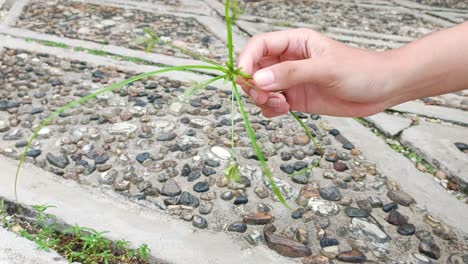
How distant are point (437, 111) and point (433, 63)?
998 millimetres

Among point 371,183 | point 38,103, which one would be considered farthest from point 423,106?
point 38,103

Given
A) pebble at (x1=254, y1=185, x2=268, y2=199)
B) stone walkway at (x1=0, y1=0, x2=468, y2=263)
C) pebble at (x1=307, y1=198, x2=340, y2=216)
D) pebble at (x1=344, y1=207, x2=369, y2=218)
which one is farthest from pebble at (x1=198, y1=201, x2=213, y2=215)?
pebble at (x1=344, y1=207, x2=369, y2=218)

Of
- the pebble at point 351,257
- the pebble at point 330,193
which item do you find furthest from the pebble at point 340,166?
the pebble at point 351,257

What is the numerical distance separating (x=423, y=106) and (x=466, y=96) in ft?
1.07

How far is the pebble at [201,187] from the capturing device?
5.15ft

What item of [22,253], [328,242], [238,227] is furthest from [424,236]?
[22,253]

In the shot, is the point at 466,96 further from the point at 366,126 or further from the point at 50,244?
the point at 50,244

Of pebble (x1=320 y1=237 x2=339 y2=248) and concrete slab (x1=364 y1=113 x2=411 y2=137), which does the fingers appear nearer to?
pebble (x1=320 y1=237 x2=339 y2=248)

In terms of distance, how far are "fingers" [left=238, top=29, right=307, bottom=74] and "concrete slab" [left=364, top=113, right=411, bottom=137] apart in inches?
29.3

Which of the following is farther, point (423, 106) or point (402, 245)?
point (423, 106)

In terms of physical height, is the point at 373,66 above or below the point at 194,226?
above

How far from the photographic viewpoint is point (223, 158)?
68.9 inches

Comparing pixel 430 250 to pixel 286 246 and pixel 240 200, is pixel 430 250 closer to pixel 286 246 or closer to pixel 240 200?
pixel 286 246

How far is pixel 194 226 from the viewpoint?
1.42 m
